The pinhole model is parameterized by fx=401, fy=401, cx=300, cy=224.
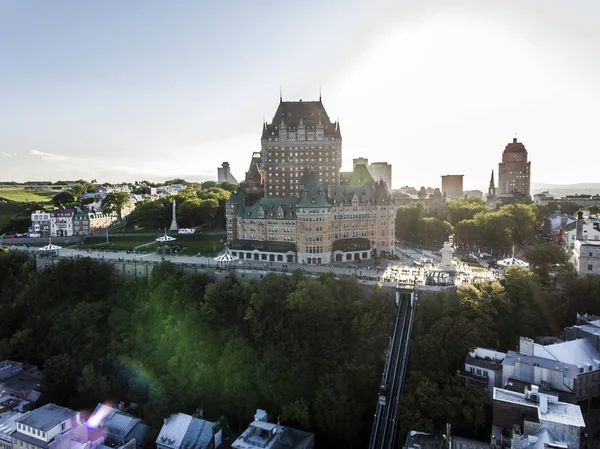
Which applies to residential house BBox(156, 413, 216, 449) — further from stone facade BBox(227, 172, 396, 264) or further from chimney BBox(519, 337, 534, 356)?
chimney BBox(519, 337, 534, 356)

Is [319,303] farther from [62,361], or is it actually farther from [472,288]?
[62,361]

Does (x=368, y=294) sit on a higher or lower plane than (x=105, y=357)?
higher

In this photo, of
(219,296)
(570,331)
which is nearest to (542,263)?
(570,331)

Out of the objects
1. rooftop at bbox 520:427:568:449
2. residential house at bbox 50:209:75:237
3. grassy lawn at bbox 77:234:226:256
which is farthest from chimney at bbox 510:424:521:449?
residential house at bbox 50:209:75:237

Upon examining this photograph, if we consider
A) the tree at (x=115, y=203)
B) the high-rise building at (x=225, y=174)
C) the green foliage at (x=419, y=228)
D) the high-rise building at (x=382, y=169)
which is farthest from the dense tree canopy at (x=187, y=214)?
the high-rise building at (x=225, y=174)

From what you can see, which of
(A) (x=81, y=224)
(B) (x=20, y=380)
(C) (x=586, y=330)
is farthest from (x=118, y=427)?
(A) (x=81, y=224)

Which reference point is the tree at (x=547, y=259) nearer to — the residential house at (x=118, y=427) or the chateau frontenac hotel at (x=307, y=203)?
the chateau frontenac hotel at (x=307, y=203)
